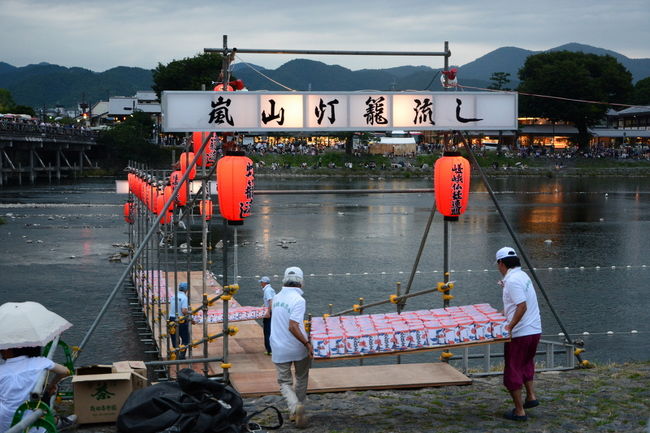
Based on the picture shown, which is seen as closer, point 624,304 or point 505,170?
point 624,304

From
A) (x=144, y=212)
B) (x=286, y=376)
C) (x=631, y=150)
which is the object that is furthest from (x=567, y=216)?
(x=631, y=150)

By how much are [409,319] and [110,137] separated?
9333 centimetres

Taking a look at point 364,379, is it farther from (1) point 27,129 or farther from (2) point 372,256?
(1) point 27,129

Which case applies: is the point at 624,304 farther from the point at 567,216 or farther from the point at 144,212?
the point at 567,216

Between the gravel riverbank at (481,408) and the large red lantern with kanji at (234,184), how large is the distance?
2909mm

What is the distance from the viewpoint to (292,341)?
29.6 feet

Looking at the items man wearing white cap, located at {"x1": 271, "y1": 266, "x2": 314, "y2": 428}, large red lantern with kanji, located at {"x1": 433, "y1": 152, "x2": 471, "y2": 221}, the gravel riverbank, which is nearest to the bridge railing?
large red lantern with kanji, located at {"x1": 433, "y1": 152, "x2": 471, "y2": 221}

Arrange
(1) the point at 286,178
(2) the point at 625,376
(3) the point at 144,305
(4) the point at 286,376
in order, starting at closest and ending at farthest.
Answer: (4) the point at 286,376 → (2) the point at 625,376 → (3) the point at 144,305 → (1) the point at 286,178

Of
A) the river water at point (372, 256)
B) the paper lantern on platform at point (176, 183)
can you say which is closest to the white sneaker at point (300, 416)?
the river water at point (372, 256)

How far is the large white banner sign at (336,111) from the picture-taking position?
1089 centimetres

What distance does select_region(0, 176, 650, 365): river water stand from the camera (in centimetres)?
2155

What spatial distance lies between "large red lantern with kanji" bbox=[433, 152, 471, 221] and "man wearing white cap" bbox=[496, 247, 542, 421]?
131 inches

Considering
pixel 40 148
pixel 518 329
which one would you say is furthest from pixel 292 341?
pixel 40 148

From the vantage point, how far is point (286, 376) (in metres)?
9.09
